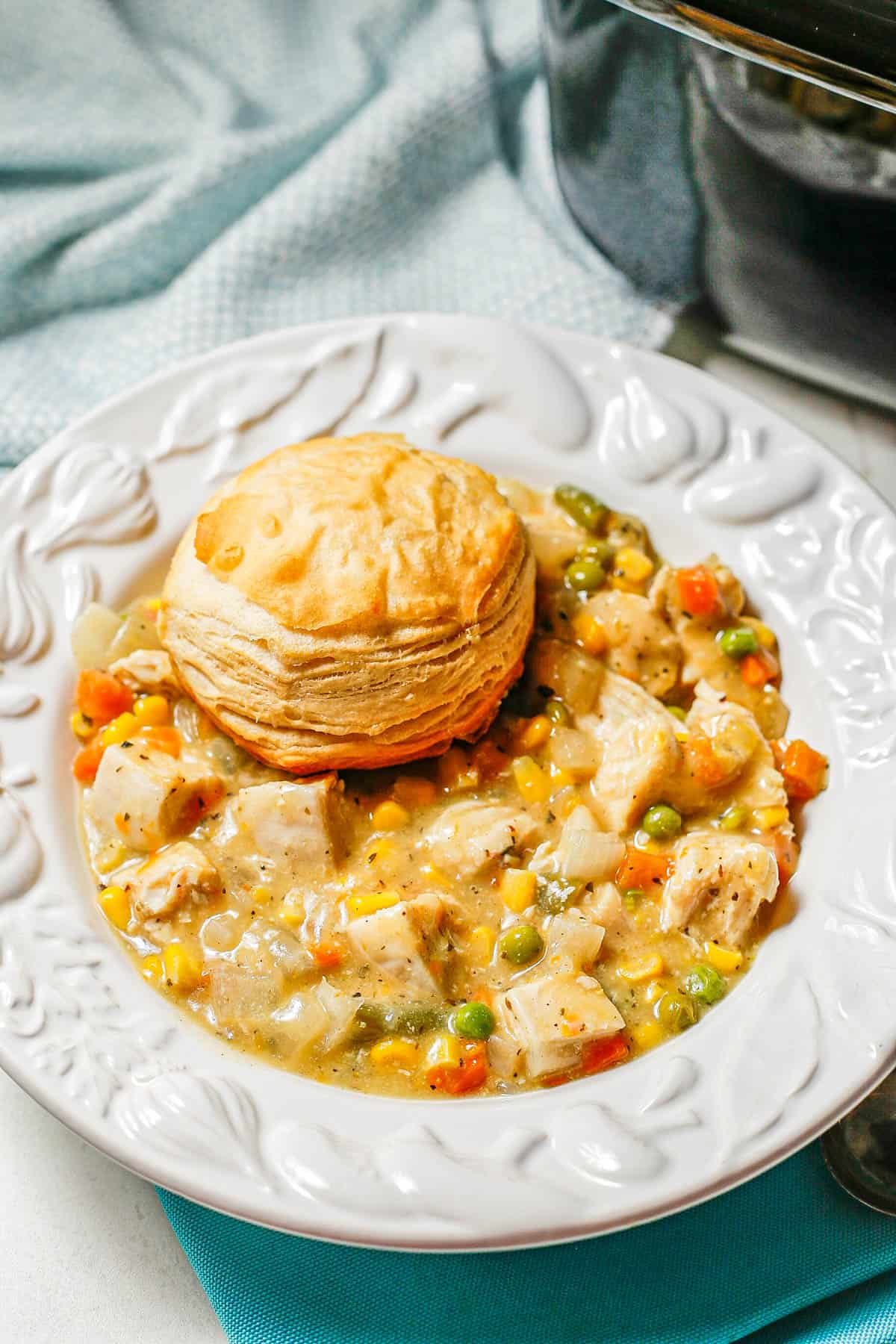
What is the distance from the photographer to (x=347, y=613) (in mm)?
3541

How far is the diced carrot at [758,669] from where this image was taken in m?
4.02

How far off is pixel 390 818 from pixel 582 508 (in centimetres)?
130

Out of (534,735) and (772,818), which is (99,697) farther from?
(772,818)

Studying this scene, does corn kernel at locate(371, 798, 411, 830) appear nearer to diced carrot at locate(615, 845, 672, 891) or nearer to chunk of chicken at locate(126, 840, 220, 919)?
chunk of chicken at locate(126, 840, 220, 919)

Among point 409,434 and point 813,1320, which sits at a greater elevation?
point 409,434

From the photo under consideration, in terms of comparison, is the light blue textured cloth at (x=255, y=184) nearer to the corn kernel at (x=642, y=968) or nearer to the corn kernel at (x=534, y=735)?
the corn kernel at (x=534, y=735)

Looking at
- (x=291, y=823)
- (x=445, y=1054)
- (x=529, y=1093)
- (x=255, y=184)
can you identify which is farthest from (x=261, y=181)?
(x=529, y=1093)

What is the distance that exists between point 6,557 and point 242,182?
2.32m

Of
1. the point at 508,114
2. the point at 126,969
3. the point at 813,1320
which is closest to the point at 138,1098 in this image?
the point at 126,969

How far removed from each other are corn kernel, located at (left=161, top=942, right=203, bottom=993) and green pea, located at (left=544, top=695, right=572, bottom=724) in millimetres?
1251

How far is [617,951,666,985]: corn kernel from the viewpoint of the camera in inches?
135

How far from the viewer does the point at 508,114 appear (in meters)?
6.06

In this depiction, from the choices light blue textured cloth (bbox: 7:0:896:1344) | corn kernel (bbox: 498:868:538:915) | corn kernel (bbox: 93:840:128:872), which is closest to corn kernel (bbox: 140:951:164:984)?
corn kernel (bbox: 93:840:128:872)

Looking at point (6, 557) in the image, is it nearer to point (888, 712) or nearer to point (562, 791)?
point (562, 791)
